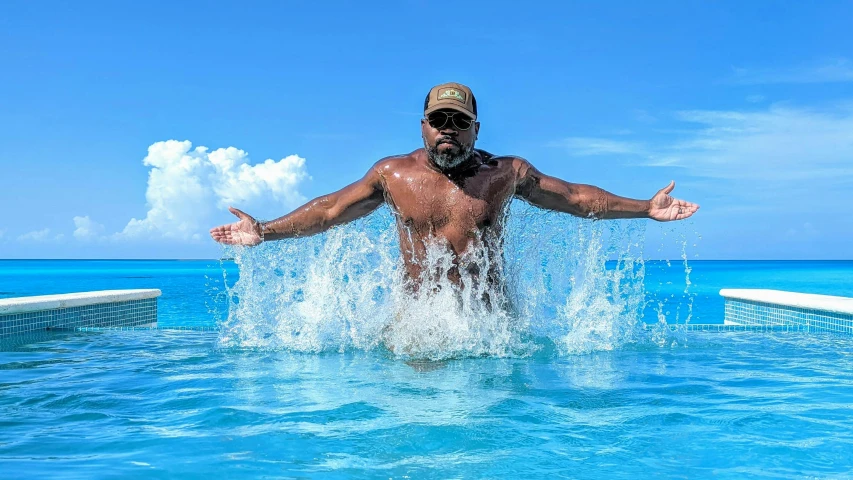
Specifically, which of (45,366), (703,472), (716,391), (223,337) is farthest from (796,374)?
(45,366)

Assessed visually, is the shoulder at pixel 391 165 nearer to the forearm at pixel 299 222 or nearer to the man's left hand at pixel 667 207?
the forearm at pixel 299 222

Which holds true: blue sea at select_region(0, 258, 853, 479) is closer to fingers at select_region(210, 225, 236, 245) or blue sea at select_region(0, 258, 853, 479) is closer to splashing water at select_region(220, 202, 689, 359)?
splashing water at select_region(220, 202, 689, 359)

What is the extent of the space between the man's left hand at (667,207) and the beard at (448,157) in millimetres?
1421

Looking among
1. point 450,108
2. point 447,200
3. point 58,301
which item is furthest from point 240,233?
point 58,301

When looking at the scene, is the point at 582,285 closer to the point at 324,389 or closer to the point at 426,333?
the point at 426,333

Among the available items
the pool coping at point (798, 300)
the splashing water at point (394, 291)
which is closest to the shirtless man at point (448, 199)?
the splashing water at point (394, 291)

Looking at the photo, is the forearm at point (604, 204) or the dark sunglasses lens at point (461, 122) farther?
the forearm at point (604, 204)

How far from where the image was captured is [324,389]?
3.57 metres

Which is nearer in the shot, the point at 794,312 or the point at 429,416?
the point at 429,416

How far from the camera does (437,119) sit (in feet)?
13.5

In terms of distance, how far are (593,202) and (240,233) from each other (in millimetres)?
2392

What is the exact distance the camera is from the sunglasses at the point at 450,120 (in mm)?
4078

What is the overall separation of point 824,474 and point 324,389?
2.24 metres

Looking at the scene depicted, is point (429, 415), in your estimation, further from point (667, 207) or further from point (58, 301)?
point (58, 301)
